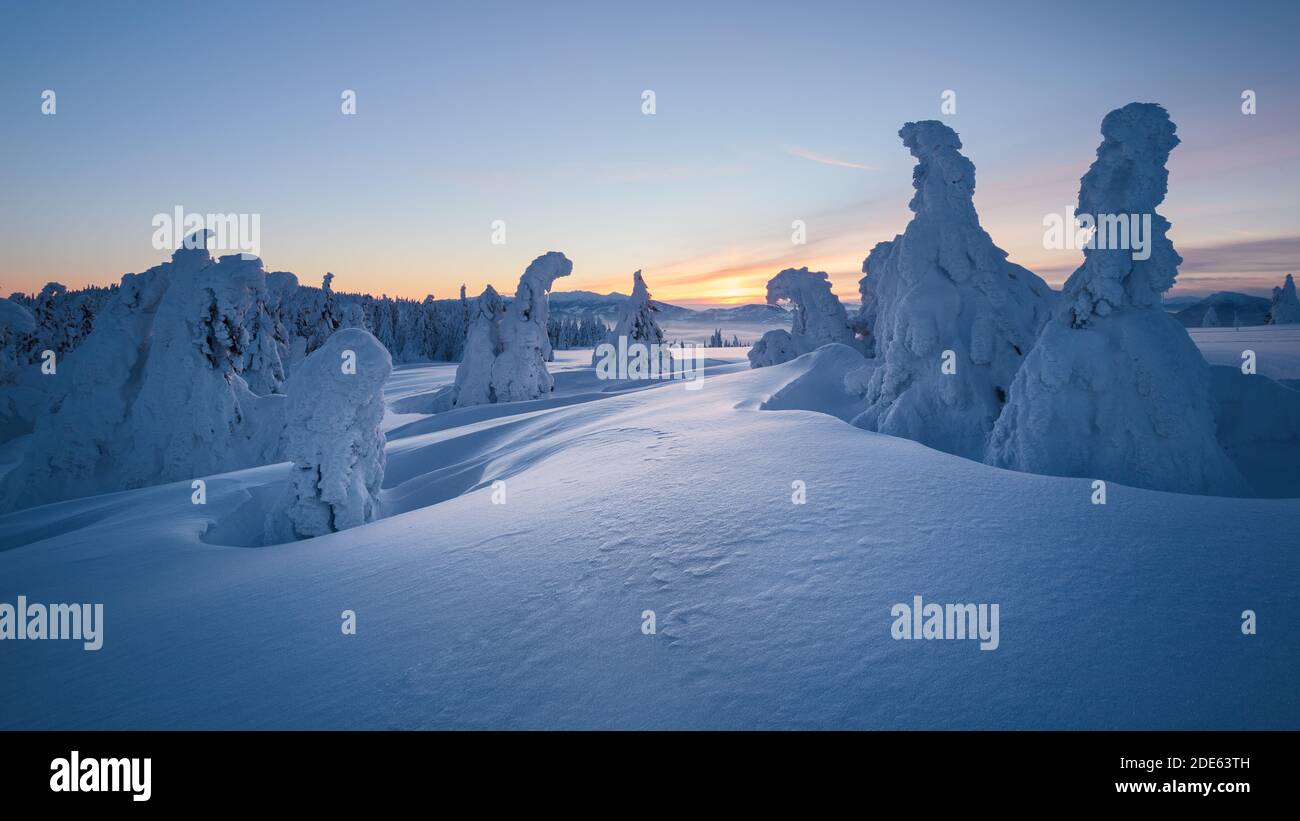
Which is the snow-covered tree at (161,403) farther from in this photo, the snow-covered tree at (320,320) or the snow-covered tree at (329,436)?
the snow-covered tree at (320,320)

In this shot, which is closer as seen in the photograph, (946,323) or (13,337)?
(946,323)

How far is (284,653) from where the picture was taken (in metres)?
2.88

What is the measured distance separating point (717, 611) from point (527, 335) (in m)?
22.3

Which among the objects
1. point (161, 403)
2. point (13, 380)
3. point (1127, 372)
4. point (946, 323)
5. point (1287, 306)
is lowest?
point (161, 403)

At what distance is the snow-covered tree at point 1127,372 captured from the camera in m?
6.34

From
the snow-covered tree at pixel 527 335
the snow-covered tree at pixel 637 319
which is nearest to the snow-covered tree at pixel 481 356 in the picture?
the snow-covered tree at pixel 527 335

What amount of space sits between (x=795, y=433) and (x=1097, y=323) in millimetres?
4351

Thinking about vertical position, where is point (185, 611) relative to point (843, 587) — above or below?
below

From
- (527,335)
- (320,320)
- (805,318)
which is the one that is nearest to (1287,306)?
(805,318)

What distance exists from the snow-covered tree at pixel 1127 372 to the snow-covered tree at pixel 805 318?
52.6 feet

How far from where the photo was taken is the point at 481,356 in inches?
933
